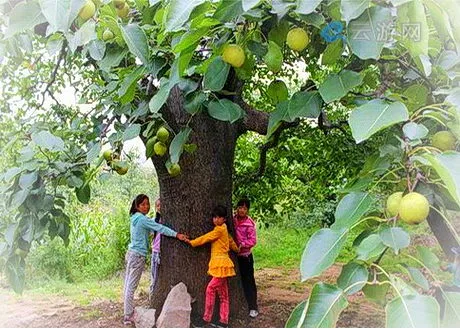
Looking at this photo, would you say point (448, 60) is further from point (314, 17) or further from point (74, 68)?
point (74, 68)

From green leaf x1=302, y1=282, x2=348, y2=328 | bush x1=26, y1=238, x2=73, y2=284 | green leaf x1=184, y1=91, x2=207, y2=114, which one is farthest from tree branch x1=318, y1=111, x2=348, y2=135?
bush x1=26, y1=238, x2=73, y2=284

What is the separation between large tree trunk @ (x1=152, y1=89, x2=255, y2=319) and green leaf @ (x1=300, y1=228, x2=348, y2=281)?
1922 mm

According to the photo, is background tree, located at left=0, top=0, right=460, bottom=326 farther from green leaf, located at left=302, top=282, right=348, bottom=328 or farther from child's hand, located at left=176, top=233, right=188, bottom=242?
child's hand, located at left=176, top=233, right=188, bottom=242

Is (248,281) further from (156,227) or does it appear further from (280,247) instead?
(280,247)

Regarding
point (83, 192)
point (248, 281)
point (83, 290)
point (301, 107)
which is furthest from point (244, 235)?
point (301, 107)

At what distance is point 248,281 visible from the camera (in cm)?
289

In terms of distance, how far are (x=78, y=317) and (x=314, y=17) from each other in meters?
2.95

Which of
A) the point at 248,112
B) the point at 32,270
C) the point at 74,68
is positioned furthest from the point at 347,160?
the point at 32,270

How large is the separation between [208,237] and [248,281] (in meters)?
0.50

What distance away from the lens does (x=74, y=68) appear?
333cm

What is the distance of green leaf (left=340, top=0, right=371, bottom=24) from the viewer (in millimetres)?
590

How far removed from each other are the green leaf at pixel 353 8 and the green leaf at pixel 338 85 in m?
0.18

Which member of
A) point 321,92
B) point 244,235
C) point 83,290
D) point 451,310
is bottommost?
point 83,290

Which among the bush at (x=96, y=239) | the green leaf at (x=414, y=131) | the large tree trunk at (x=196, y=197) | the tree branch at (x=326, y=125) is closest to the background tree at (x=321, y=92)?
the green leaf at (x=414, y=131)
